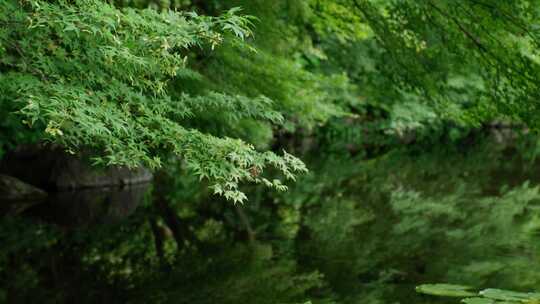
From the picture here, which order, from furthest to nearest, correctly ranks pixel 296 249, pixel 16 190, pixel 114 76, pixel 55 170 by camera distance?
pixel 55 170, pixel 16 190, pixel 296 249, pixel 114 76

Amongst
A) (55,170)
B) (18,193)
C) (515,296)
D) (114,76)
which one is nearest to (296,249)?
(515,296)

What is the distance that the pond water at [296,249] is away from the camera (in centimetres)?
839

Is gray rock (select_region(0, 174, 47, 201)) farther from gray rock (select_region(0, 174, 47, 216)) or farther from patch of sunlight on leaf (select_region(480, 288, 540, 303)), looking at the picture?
patch of sunlight on leaf (select_region(480, 288, 540, 303))

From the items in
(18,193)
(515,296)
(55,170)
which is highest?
(515,296)

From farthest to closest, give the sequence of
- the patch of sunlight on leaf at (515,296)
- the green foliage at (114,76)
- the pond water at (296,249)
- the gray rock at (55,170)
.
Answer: the gray rock at (55,170), the pond water at (296,249), the patch of sunlight on leaf at (515,296), the green foliage at (114,76)

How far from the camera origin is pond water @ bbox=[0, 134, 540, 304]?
8.39m

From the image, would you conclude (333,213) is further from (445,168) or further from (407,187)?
(445,168)

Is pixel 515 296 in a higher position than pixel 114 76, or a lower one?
lower

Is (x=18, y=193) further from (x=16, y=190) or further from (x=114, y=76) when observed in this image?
(x=114, y=76)

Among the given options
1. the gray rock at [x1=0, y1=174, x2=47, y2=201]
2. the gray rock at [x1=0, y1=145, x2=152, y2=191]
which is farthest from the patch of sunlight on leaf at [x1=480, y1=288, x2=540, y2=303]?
the gray rock at [x1=0, y1=174, x2=47, y2=201]

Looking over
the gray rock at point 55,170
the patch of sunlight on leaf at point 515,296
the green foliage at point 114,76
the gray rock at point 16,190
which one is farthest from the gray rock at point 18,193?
the patch of sunlight on leaf at point 515,296

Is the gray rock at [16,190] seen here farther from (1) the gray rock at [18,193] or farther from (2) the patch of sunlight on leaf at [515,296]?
(2) the patch of sunlight on leaf at [515,296]

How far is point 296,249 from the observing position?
34.1ft

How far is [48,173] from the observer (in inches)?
599
